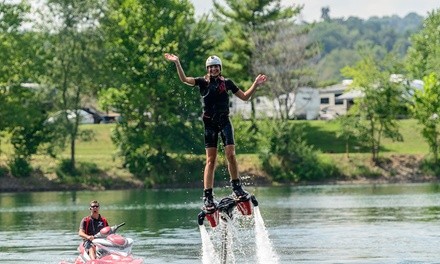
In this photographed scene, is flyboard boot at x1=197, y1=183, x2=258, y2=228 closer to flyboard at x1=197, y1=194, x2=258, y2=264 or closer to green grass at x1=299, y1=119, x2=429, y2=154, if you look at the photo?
flyboard at x1=197, y1=194, x2=258, y2=264

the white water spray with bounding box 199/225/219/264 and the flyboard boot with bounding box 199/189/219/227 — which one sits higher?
the flyboard boot with bounding box 199/189/219/227

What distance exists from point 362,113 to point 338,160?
6.61 m

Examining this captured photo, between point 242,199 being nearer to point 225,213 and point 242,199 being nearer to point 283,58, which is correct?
point 225,213

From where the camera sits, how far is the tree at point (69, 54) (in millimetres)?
99750

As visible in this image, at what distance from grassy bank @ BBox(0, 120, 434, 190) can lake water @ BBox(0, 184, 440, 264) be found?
5.88 meters

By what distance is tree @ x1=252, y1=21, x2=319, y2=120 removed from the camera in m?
111

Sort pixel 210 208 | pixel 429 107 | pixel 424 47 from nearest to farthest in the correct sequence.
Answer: pixel 210 208 < pixel 429 107 < pixel 424 47

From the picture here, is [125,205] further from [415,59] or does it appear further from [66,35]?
[415,59]

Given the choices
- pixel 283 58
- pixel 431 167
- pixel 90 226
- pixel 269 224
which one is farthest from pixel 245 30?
pixel 90 226

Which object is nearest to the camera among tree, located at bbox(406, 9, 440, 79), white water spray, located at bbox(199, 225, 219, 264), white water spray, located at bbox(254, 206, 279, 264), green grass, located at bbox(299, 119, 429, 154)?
white water spray, located at bbox(254, 206, 279, 264)

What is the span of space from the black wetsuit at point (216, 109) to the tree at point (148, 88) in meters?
70.0

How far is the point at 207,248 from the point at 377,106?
78.1 meters

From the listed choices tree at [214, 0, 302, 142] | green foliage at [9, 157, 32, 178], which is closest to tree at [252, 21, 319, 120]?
tree at [214, 0, 302, 142]

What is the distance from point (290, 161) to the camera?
329 ft
